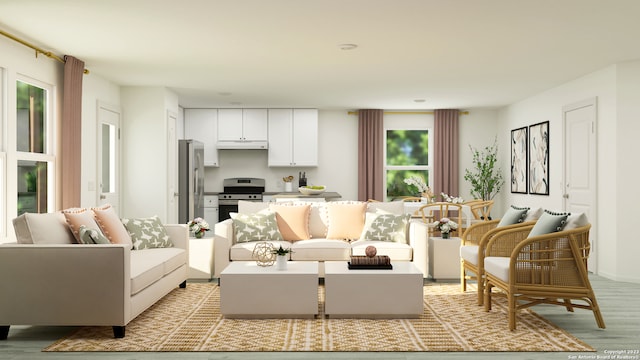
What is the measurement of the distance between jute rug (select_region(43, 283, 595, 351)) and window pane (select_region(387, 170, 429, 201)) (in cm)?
605

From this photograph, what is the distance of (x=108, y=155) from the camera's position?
7.55 m

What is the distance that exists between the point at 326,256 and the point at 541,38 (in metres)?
2.90

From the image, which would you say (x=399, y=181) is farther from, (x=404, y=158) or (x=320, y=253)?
(x=320, y=253)

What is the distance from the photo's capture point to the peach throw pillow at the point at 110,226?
4.77 metres

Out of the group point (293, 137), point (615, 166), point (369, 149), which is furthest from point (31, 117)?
point (615, 166)

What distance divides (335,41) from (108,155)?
3837mm

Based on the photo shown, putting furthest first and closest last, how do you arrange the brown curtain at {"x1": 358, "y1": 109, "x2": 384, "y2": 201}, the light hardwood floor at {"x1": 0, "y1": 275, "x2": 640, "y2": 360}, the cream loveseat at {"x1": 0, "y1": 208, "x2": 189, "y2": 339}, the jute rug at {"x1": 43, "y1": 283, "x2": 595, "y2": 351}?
the brown curtain at {"x1": 358, "y1": 109, "x2": 384, "y2": 201}, the cream loveseat at {"x1": 0, "y1": 208, "x2": 189, "y2": 339}, the jute rug at {"x1": 43, "y1": 283, "x2": 595, "y2": 351}, the light hardwood floor at {"x1": 0, "y1": 275, "x2": 640, "y2": 360}

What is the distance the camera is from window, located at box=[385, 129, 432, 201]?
1072cm

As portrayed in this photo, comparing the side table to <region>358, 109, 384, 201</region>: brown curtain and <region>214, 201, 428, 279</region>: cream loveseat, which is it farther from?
<region>358, 109, 384, 201</region>: brown curtain

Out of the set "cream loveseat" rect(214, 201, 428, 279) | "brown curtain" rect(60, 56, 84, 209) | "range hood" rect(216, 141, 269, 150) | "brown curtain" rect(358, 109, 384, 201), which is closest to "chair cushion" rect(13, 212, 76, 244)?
"cream loveseat" rect(214, 201, 428, 279)

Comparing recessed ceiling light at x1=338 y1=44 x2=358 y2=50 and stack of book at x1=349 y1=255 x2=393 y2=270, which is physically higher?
recessed ceiling light at x1=338 y1=44 x2=358 y2=50

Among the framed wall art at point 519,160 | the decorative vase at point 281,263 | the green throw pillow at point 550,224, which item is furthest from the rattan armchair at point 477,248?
the framed wall art at point 519,160

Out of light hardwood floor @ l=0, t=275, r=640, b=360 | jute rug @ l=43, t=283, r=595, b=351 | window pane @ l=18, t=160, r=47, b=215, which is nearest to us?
light hardwood floor @ l=0, t=275, r=640, b=360

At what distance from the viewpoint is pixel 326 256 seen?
5.73m
